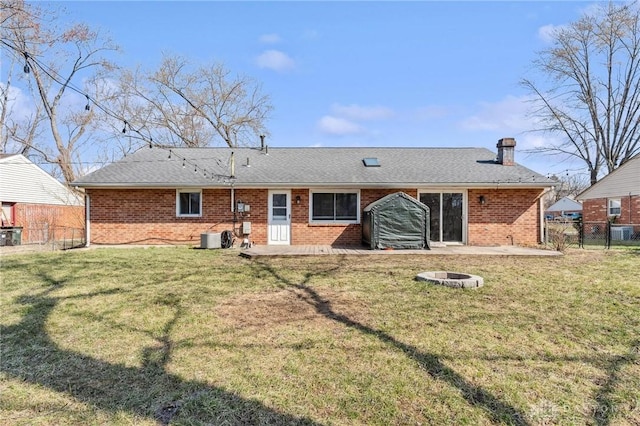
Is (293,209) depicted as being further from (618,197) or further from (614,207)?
(614,207)

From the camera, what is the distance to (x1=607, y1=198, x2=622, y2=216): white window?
20281 millimetres

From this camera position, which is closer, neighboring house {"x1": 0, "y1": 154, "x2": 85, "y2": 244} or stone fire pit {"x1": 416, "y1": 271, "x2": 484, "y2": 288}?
stone fire pit {"x1": 416, "y1": 271, "x2": 484, "y2": 288}

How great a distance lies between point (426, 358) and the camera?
347 cm

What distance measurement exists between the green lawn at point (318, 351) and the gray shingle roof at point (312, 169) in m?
5.62

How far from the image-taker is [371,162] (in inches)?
560

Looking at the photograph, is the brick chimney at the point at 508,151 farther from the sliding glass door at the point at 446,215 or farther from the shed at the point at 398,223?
the shed at the point at 398,223

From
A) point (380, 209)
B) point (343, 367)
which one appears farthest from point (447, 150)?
point (343, 367)

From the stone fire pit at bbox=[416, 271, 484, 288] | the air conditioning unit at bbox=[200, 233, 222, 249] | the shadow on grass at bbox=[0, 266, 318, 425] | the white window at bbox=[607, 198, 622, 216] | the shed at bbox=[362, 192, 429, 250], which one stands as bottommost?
the shadow on grass at bbox=[0, 266, 318, 425]

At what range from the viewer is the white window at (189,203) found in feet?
41.4

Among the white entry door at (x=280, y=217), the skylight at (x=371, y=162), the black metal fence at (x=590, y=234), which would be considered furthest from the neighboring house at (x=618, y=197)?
the white entry door at (x=280, y=217)

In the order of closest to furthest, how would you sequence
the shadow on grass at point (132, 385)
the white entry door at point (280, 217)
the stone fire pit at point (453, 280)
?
the shadow on grass at point (132, 385) < the stone fire pit at point (453, 280) < the white entry door at point (280, 217)

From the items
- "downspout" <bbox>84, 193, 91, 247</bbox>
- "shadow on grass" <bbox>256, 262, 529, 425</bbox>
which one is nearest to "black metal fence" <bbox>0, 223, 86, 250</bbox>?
"downspout" <bbox>84, 193, 91, 247</bbox>

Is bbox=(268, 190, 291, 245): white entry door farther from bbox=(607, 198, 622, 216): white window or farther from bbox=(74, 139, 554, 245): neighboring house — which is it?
bbox=(607, 198, 622, 216): white window

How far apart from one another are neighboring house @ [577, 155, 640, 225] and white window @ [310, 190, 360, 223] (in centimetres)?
1579
